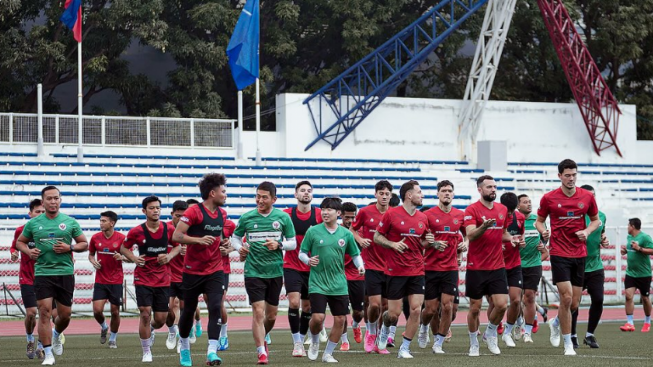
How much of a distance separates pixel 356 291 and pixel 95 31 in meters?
26.7

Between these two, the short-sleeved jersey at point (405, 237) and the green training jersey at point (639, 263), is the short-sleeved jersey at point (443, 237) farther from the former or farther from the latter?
the green training jersey at point (639, 263)

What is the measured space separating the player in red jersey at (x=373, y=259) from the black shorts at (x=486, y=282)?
1.55m

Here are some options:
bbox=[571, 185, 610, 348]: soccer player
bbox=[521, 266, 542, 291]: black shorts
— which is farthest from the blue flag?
bbox=[571, 185, 610, 348]: soccer player

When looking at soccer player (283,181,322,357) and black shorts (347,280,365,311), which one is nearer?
soccer player (283,181,322,357)

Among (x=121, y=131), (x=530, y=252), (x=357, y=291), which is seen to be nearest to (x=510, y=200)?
(x=530, y=252)

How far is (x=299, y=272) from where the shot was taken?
14.6 metres

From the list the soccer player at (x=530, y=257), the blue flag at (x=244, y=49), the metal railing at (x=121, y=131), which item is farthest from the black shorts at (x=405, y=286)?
the metal railing at (x=121, y=131)

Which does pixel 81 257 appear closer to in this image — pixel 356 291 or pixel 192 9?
pixel 356 291

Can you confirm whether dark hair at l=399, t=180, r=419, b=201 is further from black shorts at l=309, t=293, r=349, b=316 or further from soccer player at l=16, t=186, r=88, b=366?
soccer player at l=16, t=186, r=88, b=366

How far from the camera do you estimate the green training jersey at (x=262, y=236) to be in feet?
42.6

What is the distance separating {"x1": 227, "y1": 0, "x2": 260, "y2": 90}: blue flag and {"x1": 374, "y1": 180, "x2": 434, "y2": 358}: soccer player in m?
20.5

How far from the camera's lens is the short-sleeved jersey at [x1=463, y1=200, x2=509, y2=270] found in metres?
13.8

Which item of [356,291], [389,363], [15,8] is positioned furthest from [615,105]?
[389,363]

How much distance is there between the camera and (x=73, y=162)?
32500 millimetres
